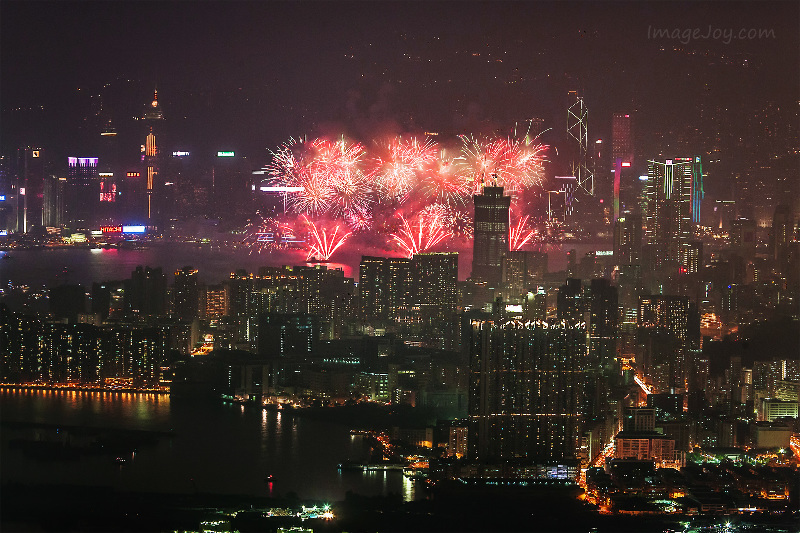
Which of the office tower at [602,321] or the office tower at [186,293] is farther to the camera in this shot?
the office tower at [186,293]

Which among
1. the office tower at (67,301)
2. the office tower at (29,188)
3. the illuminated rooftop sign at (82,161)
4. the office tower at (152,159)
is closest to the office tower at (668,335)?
the office tower at (152,159)

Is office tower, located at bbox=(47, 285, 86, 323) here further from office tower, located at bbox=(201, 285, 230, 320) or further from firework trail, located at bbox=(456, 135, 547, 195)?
firework trail, located at bbox=(456, 135, 547, 195)

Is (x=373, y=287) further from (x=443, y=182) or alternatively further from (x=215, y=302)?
(x=215, y=302)

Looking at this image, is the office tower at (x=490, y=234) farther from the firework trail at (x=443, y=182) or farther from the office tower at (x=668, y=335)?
the office tower at (x=668, y=335)

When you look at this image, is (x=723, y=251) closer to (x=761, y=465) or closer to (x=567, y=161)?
(x=567, y=161)

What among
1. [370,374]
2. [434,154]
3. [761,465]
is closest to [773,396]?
[761,465]

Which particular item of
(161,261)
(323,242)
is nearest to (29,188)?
(161,261)
